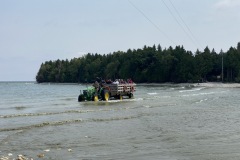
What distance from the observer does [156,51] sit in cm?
15100

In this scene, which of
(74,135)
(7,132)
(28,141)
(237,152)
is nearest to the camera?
(237,152)

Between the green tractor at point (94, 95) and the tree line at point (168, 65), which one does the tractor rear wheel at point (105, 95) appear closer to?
the green tractor at point (94, 95)

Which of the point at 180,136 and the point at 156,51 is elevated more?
the point at 156,51

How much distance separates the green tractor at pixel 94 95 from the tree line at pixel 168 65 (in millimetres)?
83992

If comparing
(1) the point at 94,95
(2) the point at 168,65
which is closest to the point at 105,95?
(1) the point at 94,95

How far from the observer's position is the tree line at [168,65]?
12018 centimetres

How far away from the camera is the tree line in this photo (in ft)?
394

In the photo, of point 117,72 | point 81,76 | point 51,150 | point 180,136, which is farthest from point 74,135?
point 81,76

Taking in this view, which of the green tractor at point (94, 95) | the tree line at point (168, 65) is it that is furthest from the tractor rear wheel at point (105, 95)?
the tree line at point (168, 65)

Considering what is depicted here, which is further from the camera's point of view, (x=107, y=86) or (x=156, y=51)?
(x=156, y=51)

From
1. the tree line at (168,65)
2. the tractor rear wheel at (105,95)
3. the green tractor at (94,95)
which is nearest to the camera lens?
the green tractor at (94,95)

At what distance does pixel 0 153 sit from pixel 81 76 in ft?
619

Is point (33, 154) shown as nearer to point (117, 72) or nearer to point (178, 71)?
point (178, 71)

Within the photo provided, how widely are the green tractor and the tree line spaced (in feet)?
276
